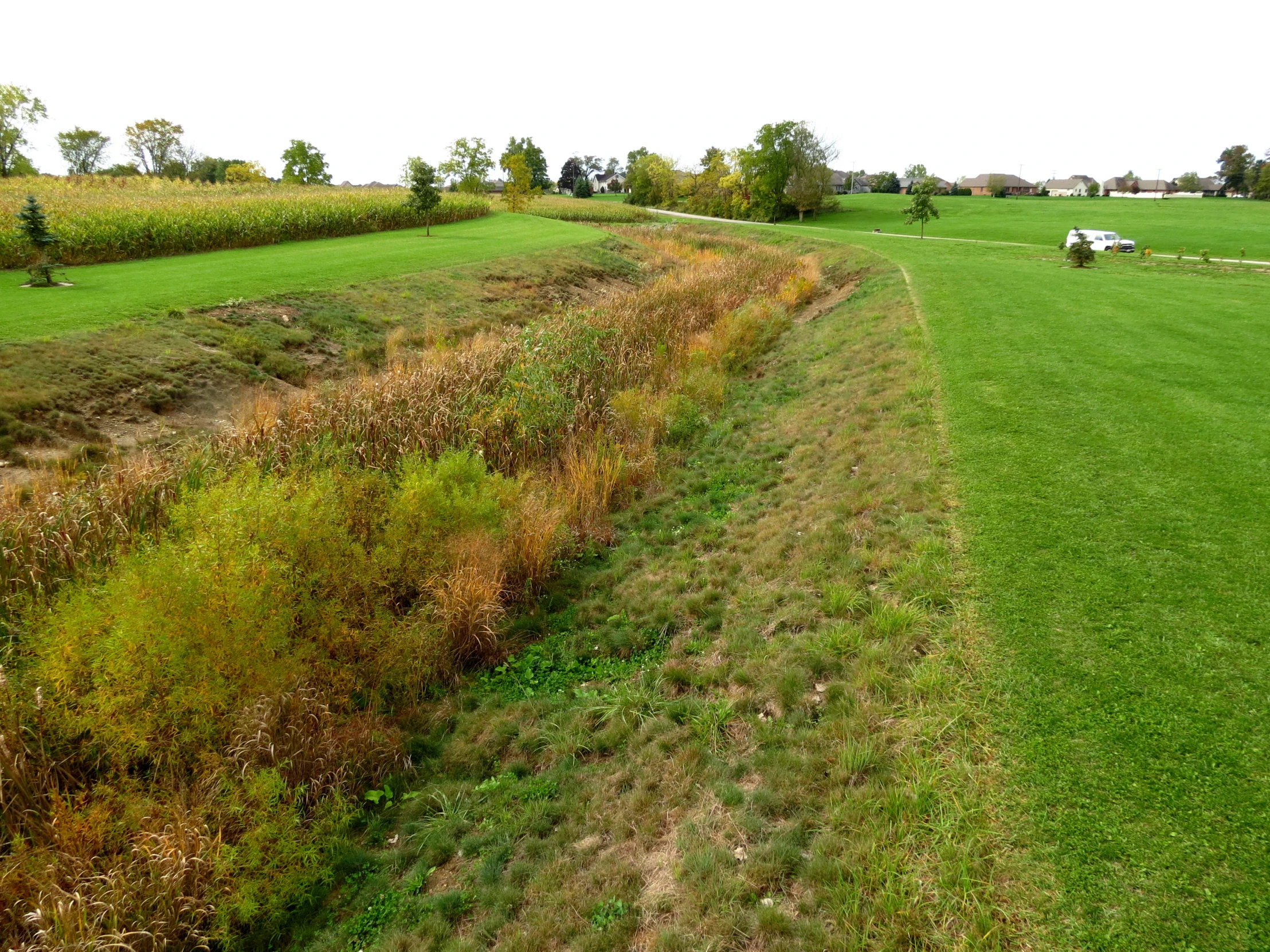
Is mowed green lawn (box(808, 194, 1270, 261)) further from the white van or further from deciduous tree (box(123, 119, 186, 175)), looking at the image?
deciduous tree (box(123, 119, 186, 175))

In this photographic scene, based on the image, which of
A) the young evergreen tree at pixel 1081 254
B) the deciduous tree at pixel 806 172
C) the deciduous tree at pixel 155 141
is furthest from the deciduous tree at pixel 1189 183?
the deciduous tree at pixel 155 141

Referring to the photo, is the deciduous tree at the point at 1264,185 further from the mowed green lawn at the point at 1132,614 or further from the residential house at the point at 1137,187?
the mowed green lawn at the point at 1132,614

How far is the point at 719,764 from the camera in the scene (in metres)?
4.51

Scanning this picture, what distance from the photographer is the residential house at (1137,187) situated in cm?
9588

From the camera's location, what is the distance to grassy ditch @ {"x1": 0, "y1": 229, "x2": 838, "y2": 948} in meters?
3.91

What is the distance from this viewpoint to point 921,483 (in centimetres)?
719

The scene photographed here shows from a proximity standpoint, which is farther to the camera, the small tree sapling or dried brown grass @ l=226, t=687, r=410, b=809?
the small tree sapling

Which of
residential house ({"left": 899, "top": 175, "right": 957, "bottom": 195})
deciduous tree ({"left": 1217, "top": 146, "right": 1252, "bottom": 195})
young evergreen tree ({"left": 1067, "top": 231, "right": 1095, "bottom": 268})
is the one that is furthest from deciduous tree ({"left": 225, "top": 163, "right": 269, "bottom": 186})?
deciduous tree ({"left": 1217, "top": 146, "right": 1252, "bottom": 195})

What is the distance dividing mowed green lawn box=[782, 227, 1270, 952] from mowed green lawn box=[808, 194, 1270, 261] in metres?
28.4

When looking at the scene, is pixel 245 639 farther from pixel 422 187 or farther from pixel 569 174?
pixel 569 174

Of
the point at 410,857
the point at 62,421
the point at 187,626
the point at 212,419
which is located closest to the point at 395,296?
the point at 212,419

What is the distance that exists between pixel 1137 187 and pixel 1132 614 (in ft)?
443

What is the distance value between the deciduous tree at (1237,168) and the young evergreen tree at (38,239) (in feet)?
340

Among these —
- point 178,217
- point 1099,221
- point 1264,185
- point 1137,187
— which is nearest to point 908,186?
point 1137,187
